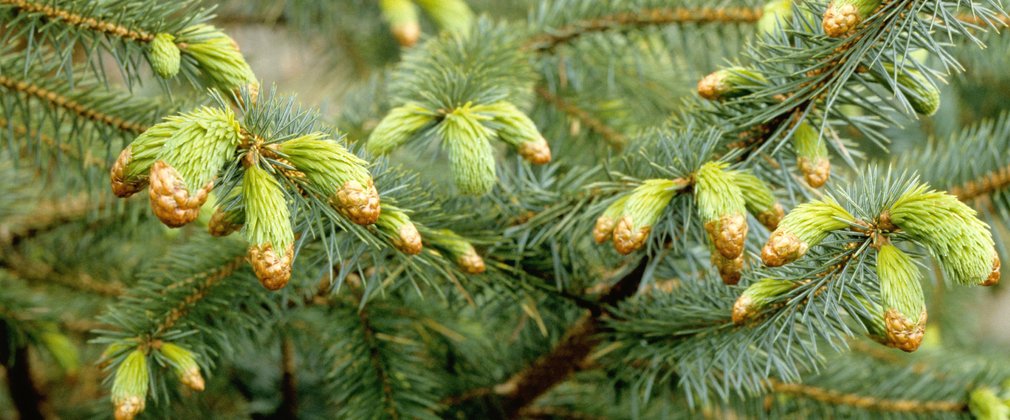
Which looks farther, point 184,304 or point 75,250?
point 75,250

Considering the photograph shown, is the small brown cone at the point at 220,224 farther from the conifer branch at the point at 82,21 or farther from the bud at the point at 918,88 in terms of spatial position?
the bud at the point at 918,88

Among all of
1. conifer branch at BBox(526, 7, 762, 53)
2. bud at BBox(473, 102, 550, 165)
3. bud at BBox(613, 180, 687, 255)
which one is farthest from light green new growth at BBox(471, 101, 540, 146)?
conifer branch at BBox(526, 7, 762, 53)

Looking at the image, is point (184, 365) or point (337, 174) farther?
point (184, 365)

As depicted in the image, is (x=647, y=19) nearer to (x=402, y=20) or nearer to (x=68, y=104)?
(x=402, y=20)

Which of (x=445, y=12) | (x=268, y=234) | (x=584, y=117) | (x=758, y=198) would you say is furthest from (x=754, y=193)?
(x=445, y=12)

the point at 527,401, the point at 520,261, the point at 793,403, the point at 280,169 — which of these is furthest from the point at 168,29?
the point at 793,403

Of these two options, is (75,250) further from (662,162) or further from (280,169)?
(662,162)

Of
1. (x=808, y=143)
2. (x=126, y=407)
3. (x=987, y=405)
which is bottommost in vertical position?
(x=126, y=407)

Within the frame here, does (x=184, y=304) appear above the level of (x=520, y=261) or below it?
below
